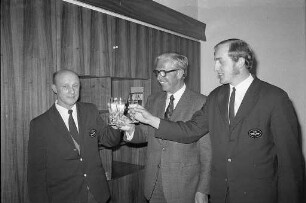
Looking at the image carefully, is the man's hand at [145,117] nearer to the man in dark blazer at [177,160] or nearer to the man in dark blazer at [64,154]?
the man in dark blazer at [177,160]

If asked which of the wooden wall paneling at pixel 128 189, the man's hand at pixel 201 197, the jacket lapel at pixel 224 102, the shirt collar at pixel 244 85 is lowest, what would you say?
the wooden wall paneling at pixel 128 189

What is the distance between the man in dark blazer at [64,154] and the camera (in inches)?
88.3

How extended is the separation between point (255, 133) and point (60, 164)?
1688mm

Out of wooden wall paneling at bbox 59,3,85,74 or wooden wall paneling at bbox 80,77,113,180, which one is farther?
wooden wall paneling at bbox 80,77,113,180

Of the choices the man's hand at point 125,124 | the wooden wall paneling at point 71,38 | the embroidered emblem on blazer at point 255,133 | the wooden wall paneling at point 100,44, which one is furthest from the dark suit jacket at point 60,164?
the embroidered emblem on blazer at point 255,133

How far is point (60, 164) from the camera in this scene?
2334 millimetres

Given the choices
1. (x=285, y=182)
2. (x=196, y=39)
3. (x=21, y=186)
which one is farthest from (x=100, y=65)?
(x=196, y=39)

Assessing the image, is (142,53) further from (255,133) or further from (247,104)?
(255,133)

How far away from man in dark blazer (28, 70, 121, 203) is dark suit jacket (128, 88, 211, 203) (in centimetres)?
55

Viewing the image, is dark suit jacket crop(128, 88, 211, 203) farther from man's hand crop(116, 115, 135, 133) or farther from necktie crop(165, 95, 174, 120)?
man's hand crop(116, 115, 135, 133)

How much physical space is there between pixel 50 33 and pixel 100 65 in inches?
27.2

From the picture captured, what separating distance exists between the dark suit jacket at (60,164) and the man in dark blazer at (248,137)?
0.65m

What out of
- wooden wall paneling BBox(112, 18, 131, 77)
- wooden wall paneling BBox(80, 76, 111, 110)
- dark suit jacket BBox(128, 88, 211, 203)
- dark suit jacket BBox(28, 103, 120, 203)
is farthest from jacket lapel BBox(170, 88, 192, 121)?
wooden wall paneling BBox(80, 76, 111, 110)

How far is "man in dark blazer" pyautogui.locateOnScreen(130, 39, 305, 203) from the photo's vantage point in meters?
2.04
